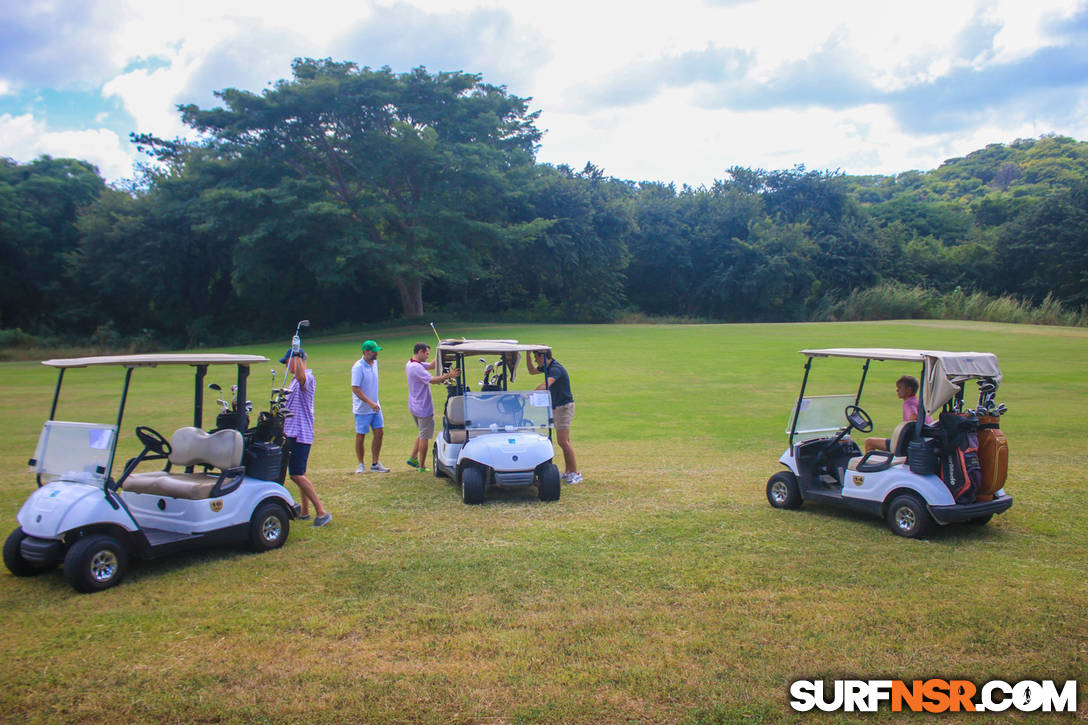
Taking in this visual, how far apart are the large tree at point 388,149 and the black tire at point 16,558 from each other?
1347 inches

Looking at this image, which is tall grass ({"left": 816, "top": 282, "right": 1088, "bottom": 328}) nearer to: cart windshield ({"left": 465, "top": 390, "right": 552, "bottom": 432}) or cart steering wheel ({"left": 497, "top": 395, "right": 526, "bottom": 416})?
cart windshield ({"left": 465, "top": 390, "right": 552, "bottom": 432})

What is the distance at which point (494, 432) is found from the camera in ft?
29.9

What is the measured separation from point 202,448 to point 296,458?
3.70ft

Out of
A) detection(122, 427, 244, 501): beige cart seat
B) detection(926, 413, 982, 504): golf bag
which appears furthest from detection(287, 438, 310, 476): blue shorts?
detection(926, 413, 982, 504): golf bag

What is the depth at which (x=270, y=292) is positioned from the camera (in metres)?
49.0

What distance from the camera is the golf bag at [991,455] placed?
6.70 meters

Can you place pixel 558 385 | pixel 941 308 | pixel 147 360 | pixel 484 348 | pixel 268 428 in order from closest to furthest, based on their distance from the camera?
pixel 147 360 → pixel 268 428 → pixel 484 348 → pixel 558 385 → pixel 941 308

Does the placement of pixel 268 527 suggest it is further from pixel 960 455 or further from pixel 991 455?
pixel 991 455

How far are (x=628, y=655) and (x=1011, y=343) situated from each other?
31263mm

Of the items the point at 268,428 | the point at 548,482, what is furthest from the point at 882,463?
the point at 268,428

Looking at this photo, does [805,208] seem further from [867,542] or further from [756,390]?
[867,542]

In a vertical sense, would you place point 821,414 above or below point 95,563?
above

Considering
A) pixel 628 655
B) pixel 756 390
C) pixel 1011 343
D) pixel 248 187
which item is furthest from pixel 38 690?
pixel 248 187

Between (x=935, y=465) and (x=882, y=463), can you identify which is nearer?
(x=935, y=465)
